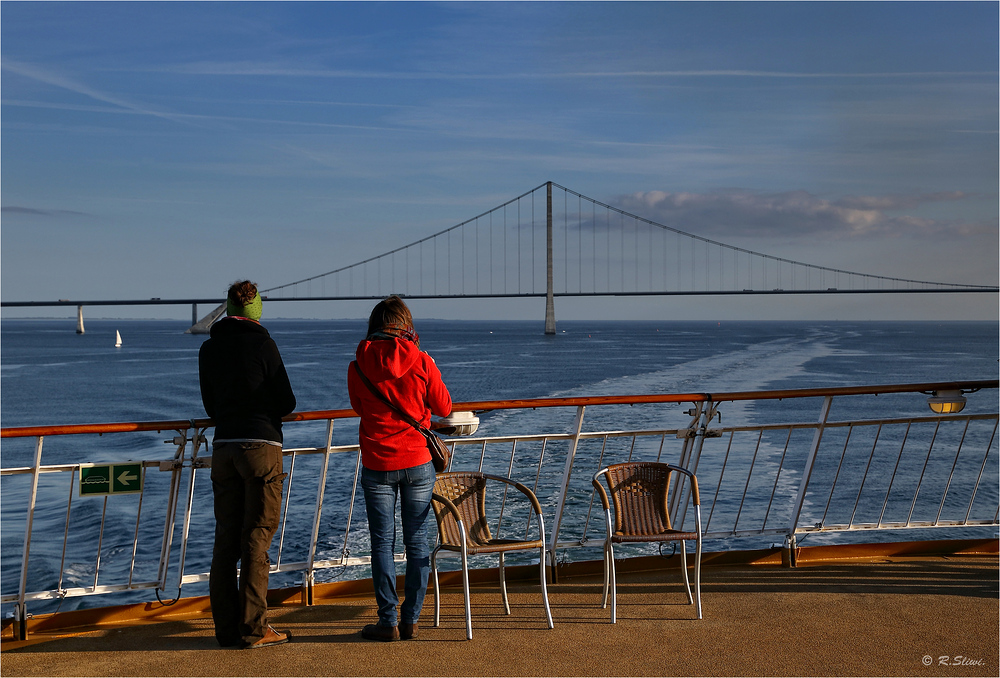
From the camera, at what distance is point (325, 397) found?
34.4 meters

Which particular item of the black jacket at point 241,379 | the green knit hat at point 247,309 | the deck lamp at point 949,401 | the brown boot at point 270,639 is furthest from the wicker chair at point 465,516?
the deck lamp at point 949,401

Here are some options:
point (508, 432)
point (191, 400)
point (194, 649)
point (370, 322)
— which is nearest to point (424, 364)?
point (370, 322)

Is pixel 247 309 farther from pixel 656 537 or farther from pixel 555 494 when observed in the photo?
pixel 555 494

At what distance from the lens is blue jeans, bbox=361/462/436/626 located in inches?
118

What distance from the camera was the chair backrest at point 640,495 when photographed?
3.52 meters

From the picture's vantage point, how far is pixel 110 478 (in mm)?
3291

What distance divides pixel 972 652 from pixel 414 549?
2048 millimetres

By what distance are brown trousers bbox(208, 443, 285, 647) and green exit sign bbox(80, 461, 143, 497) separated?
0.51 m

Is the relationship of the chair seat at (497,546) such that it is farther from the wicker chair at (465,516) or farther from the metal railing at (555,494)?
the metal railing at (555,494)

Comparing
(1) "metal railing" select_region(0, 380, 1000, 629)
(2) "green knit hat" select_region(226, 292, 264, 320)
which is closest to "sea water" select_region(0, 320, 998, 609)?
(1) "metal railing" select_region(0, 380, 1000, 629)

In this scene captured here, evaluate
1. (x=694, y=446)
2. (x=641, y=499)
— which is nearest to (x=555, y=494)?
(x=694, y=446)

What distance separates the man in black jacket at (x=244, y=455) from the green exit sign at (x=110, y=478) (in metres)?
0.53

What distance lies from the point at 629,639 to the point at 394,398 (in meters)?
1.28

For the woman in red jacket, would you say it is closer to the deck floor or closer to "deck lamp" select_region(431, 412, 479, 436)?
the deck floor
